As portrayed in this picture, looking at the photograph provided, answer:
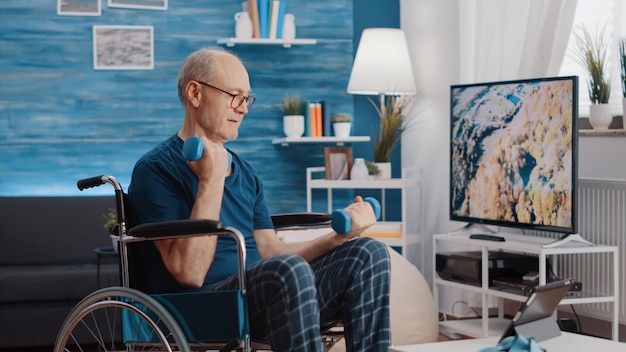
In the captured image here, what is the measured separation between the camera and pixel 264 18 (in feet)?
17.1

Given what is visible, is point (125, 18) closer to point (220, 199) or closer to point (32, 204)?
point (32, 204)

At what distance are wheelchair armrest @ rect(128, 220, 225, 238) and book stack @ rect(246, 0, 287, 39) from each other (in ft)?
10.2

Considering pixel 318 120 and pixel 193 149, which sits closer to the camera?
pixel 193 149

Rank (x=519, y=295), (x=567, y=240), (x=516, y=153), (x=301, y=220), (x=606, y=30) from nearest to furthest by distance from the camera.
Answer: (x=301, y=220) → (x=567, y=240) → (x=519, y=295) → (x=516, y=153) → (x=606, y=30)

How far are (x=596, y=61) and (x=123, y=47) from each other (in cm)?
255

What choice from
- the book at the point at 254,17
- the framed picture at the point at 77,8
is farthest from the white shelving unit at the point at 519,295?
the framed picture at the point at 77,8

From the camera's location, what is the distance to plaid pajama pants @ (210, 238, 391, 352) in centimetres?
216

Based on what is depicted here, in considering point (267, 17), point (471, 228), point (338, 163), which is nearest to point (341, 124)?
point (338, 163)

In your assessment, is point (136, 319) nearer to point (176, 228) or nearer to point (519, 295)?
point (176, 228)

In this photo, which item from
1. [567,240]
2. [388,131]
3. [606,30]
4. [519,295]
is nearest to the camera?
[567,240]

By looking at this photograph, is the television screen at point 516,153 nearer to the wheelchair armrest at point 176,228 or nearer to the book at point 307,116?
the book at point 307,116

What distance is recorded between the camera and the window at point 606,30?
4.03 m

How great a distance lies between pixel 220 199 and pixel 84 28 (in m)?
3.06

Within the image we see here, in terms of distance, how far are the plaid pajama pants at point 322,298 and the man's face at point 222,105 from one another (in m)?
0.40
